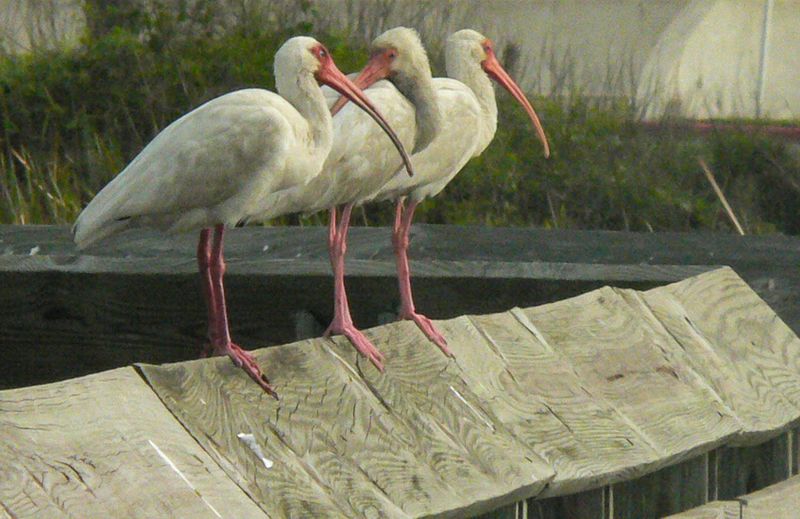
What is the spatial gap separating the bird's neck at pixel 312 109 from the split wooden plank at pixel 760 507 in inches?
65.0

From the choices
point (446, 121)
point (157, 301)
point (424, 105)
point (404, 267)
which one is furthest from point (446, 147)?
point (157, 301)

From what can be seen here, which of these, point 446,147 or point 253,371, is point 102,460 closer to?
point 253,371

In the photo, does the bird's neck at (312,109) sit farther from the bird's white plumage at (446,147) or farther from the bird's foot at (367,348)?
the bird's foot at (367,348)

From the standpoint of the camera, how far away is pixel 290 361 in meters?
2.83

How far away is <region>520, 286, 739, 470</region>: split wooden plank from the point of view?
10.2ft

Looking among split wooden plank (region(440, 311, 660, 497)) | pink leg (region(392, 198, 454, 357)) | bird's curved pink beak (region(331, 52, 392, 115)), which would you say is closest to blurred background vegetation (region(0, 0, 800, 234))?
pink leg (region(392, 198, 454, 357))

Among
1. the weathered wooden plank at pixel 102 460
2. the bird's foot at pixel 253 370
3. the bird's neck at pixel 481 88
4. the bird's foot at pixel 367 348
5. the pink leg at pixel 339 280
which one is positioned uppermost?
the weathered wooden plank at pixel 102 460

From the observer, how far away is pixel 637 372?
10.8ft

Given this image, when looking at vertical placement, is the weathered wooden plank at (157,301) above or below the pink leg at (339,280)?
below

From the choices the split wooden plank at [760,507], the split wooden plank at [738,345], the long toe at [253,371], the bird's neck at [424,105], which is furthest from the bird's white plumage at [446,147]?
the long toe at [253,371]

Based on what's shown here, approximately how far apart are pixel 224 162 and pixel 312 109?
269mm

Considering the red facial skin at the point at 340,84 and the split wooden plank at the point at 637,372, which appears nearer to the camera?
the split wooden plank at the point at 637,372

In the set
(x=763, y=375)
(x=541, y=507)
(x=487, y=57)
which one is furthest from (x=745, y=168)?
(x=541, y=507)

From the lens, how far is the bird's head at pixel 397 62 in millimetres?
4848
